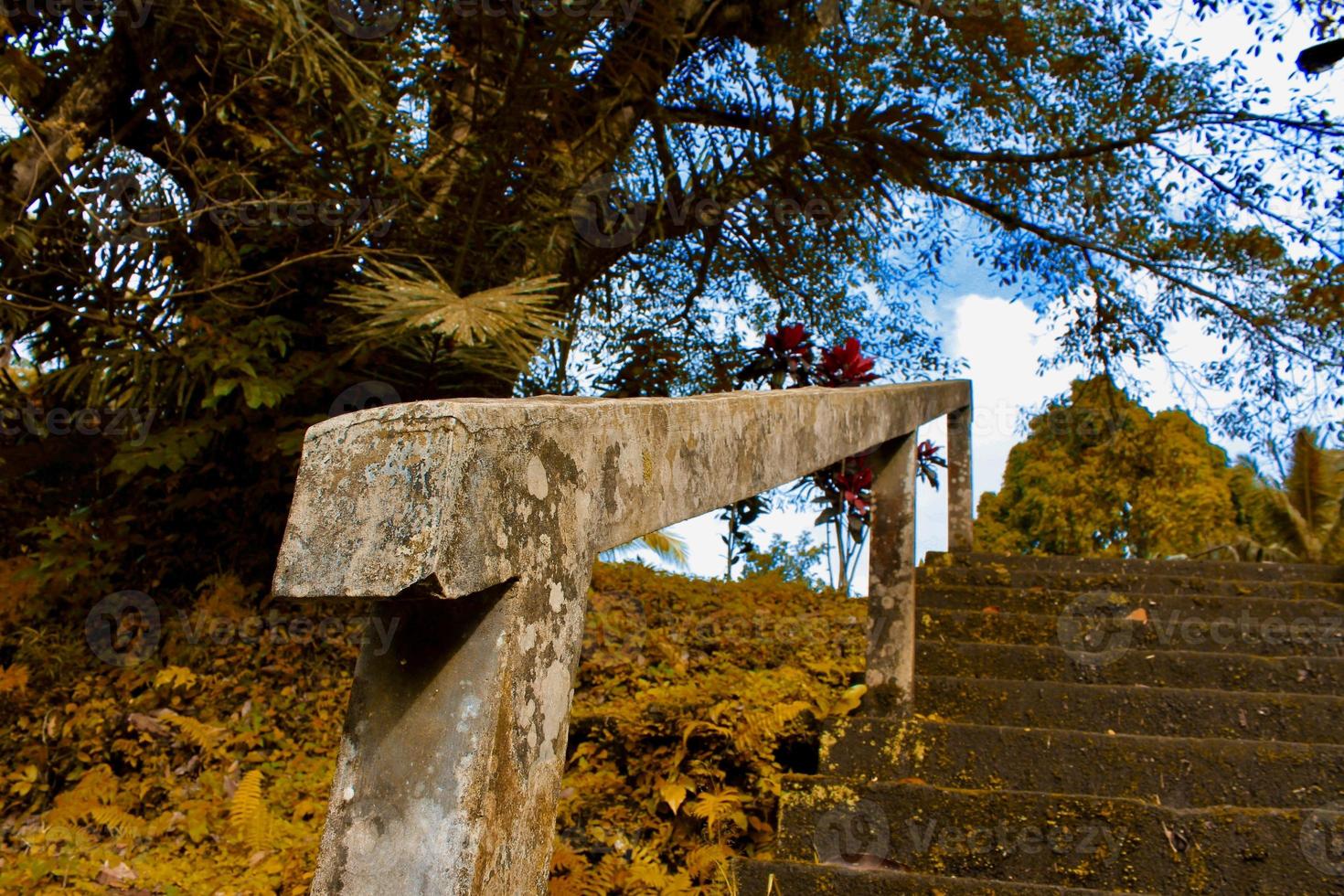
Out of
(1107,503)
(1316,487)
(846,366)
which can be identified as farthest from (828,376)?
(1107,503)

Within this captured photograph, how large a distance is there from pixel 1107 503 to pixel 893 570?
18.9m

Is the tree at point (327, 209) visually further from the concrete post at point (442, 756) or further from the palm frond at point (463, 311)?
the concrete post at point (442, 756)

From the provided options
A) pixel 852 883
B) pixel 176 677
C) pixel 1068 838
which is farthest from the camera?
pixel 176 677

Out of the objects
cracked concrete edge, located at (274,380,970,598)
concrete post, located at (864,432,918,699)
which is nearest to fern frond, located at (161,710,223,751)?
concrete post, located at (864,432,918,699)

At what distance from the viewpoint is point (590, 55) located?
645cm

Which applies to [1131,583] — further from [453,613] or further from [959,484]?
[453,613]

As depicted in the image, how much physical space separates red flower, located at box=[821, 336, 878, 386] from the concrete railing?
7438 millimetres

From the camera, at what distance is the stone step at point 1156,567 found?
5.93 m

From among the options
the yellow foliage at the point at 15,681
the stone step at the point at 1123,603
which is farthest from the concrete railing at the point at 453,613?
the yellow foliage at the point at 15,681

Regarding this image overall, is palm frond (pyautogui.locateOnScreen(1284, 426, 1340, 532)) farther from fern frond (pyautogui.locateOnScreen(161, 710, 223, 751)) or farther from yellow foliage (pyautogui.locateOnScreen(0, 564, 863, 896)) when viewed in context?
fern frond (pyautogui.locateOnScreen(161, 710, 223, 751))

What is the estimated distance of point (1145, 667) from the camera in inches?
158

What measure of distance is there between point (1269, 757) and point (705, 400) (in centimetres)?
232

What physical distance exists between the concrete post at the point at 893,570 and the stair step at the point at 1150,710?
14cm

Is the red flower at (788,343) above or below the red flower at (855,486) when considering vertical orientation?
above
